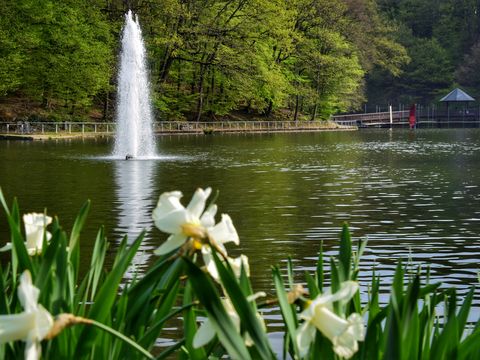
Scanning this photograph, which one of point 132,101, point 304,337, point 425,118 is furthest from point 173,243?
point 425,118

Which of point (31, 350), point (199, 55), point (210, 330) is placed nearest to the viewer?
point (31, 350)

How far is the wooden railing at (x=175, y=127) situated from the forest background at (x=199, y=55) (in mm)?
1390

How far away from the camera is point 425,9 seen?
11219cm

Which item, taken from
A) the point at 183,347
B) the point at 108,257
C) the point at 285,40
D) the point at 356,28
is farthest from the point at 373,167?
the point at 356,28

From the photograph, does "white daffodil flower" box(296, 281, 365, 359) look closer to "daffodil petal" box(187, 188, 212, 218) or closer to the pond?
"daffodil petal" box(187, 188, 212, 218)

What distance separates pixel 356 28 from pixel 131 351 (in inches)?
3228

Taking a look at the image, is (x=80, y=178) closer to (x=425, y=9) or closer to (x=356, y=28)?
(x=356, y=28)

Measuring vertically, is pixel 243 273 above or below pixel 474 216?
above

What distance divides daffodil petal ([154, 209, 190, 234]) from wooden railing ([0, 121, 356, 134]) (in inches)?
1887

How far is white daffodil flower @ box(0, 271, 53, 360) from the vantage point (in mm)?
2227

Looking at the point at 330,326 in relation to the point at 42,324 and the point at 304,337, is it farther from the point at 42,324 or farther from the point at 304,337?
the point at 42,324

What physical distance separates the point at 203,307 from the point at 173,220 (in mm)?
622

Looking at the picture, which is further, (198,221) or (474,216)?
(474,216)

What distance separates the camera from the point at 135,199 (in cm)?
1794
